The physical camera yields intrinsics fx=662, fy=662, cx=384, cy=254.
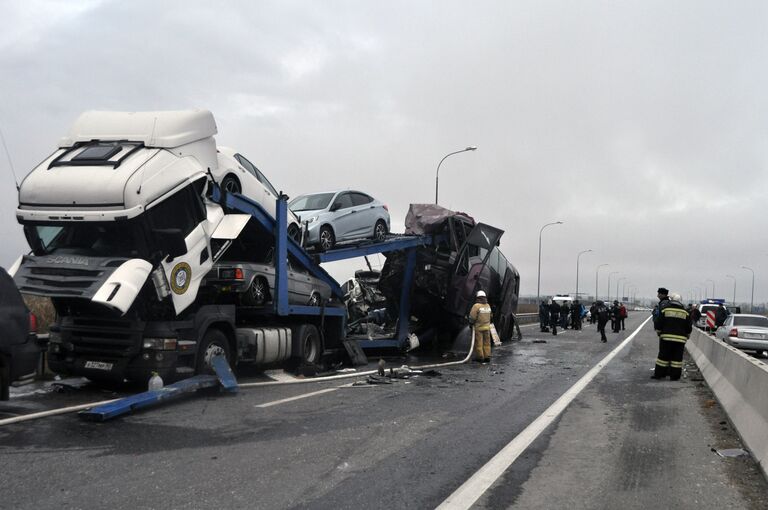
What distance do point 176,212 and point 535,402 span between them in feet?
17.0

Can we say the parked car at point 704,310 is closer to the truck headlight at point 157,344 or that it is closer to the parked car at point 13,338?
the truck headlight at point 157,344

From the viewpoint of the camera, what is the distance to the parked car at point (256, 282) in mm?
9508

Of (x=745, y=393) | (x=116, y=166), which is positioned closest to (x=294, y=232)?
(x=116, y=166)

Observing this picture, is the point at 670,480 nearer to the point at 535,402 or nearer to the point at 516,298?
the point at 535,402

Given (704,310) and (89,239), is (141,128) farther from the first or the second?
(704,310)

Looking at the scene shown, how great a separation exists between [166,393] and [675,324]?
7.91 meters

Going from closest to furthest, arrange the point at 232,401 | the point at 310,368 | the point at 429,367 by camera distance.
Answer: the point at 232,401
the point at 310,368
the point at 429,367

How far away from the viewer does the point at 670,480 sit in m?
4.96

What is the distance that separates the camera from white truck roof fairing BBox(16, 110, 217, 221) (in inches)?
301

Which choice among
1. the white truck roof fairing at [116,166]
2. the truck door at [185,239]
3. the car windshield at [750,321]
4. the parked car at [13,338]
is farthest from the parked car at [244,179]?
the car windshield at [750,321]

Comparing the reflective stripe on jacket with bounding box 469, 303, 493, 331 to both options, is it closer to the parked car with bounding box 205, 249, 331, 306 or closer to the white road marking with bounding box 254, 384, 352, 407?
the parked car with bounding box 205, 249, 331, 306

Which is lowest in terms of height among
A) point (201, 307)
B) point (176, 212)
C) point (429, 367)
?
point (429, 367)

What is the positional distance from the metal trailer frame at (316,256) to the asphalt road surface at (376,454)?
2001mm

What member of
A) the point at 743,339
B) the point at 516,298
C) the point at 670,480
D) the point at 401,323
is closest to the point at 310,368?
the point at 401,323
